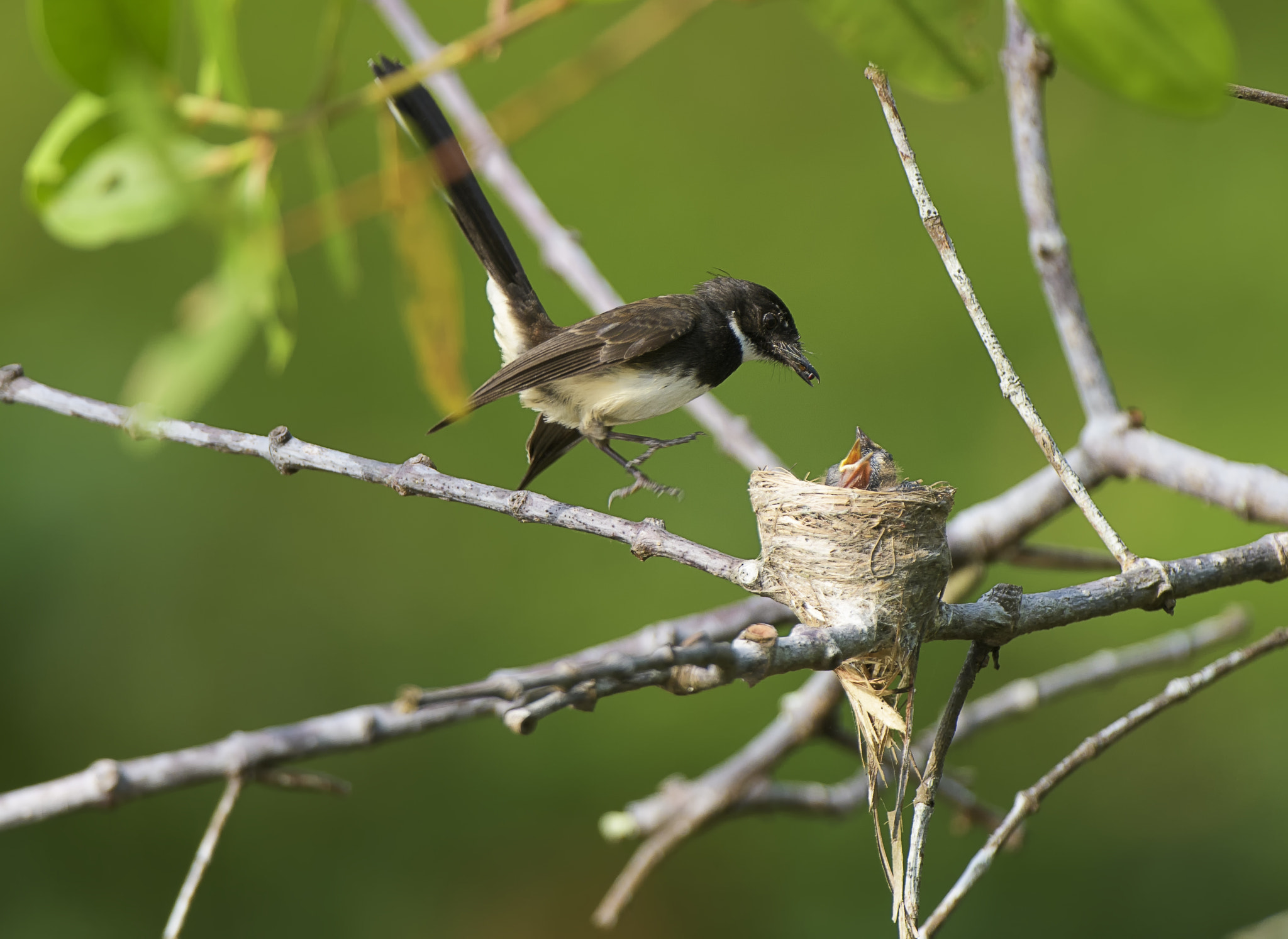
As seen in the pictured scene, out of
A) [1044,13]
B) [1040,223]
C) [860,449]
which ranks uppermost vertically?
[1040,223]

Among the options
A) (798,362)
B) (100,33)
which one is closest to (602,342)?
(798,362)

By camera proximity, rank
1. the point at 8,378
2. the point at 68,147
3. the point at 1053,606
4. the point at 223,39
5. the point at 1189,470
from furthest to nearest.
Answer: the point at 1189,470 < the point at 8,378 < the point at 1053,606 < the point at 68,147 < the point at 223,39

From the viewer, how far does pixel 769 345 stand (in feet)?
4.59

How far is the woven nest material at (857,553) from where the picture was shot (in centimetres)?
80

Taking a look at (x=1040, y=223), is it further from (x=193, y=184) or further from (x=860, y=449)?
(x=193, y=184)

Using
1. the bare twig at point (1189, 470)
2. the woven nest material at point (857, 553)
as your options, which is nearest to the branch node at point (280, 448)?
the woven nest material at point (857, 553)

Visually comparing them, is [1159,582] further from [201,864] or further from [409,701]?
[201,864]

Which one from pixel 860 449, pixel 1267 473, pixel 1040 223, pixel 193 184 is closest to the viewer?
pixel 193 184

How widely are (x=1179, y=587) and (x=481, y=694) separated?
0.62m

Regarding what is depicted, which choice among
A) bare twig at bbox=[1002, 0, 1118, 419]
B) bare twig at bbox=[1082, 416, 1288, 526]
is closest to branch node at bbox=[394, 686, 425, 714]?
bare twig at bbox=[1082, 416, 1288, 526]

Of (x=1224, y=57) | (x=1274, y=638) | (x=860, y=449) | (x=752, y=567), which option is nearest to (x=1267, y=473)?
(x=1274, y=638)

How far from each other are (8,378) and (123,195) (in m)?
0.79

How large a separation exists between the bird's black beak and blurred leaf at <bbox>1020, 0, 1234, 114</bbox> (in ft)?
3.49

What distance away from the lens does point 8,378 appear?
1020 millimetres
